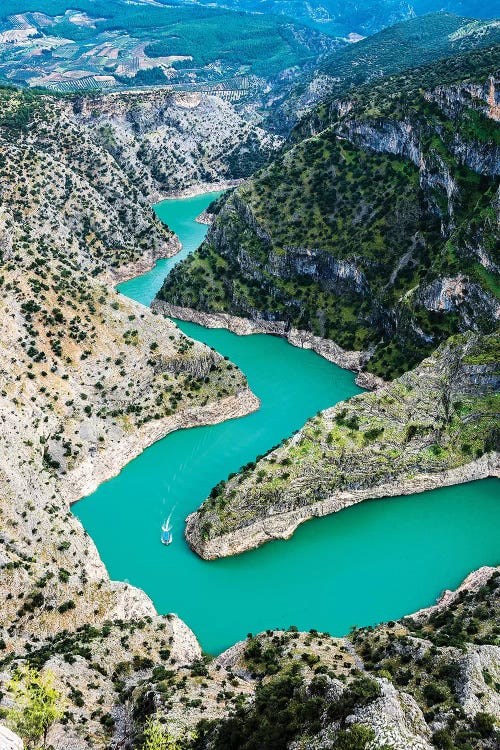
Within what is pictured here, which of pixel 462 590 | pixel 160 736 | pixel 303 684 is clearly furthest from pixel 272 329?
pixel 160 736

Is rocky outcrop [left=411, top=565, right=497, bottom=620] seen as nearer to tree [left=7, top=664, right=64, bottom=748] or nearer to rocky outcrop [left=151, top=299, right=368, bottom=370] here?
tree [left=7, top=664, right=64, bottom=748]

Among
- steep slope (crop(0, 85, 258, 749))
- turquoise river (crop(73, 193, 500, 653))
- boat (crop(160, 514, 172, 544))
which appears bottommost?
turquoise river (crop(73, 193, 500, 653))

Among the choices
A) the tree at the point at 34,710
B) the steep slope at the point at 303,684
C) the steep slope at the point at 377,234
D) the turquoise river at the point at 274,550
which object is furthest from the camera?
the steep slope at the point at 377,234

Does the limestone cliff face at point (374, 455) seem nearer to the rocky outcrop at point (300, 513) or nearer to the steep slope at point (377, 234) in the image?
the rocky outcrop at point (300, 513)

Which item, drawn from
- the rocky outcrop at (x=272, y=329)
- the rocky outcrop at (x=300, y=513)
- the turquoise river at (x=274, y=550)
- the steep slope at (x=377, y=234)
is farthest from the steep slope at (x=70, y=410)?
the steep slope at (x=377, y=234)

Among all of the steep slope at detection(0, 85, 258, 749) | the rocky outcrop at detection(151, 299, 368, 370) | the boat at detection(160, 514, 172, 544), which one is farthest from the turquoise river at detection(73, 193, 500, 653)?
the rocky outcrop at detection(151, 299, 368, 370)

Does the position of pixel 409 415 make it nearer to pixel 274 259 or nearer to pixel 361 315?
pixel 361 315
